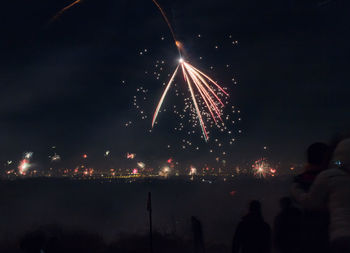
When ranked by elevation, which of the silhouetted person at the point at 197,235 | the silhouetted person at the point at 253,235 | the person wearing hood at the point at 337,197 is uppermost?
the person wearing hood at the point at 337,197

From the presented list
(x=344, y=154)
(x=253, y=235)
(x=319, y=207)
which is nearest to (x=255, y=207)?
(x=253, y=235)

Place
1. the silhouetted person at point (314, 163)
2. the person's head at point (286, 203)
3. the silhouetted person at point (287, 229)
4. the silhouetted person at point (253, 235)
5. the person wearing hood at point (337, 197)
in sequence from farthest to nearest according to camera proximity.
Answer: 1. the silhouetted person at point (253, 235)
2. the person's head at point (286, 203)
3. the silhouetted person at point (287, 229)
4. the silhouetted person at point (314, 163)
5. the person wearing hood at point (337, 197)

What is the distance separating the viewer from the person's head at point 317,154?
3.58m

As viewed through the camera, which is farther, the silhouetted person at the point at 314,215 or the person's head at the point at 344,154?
the silhouetted person at the point at 314,215

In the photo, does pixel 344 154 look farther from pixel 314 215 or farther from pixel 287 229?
pixel 287 229

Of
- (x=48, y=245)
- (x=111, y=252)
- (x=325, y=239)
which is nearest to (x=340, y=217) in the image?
(x=325, y=239)

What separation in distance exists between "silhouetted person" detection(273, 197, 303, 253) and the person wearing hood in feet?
4.01

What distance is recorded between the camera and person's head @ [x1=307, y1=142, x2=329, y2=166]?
11.8ft

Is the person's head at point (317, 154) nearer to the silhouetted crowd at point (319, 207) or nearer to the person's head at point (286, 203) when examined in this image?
the silhouetted crowd at point (319, 207)

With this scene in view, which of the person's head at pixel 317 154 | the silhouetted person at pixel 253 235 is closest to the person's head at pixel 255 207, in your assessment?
the silhouetted person at pixel 253 235

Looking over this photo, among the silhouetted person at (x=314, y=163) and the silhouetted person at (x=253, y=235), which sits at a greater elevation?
the silhouetted person at (x=314, y=163)

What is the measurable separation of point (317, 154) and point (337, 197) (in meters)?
1.40

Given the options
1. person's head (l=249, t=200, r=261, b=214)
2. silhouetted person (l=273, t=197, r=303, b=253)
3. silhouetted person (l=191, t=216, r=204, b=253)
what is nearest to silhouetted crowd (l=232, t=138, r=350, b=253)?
silhouetted person (l=273, t=197, r=303, b=253)

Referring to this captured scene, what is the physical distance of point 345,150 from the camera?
2.52 meters
